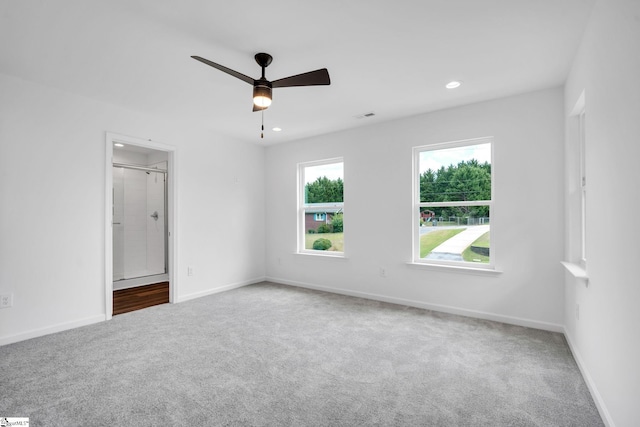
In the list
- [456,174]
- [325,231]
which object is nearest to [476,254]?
[456,174]

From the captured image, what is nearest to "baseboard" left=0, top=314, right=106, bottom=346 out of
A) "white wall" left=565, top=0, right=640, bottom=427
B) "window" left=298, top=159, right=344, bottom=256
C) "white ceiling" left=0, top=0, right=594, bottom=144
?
"white ceiling" left=0, top=0, right=594, bottom=144

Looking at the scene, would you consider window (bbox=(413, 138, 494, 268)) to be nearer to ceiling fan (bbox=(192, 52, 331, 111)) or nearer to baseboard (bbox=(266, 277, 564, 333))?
baseboard (bbox=(266, 277, 564, 333))

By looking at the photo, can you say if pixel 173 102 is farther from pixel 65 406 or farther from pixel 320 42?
pixel 65 406

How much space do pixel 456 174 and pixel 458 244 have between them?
85cm

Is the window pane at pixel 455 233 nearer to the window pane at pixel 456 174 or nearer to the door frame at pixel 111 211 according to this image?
the window pane at pixel 456 174

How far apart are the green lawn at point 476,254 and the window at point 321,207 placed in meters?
1.78

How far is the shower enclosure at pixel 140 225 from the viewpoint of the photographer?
548 cm

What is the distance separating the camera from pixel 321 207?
200 inches

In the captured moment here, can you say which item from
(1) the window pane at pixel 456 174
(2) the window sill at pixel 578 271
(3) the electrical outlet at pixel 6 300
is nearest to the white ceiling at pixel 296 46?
(1) the window pane at pixel 456 174

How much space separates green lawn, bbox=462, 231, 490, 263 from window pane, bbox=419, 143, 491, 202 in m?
0.46

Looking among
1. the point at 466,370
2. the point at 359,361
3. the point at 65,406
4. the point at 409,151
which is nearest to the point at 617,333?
the point at 466,370

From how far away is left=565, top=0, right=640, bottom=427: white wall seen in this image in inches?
53.9

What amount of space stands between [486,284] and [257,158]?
13.1 ft

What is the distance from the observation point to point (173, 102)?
11.6 feet
